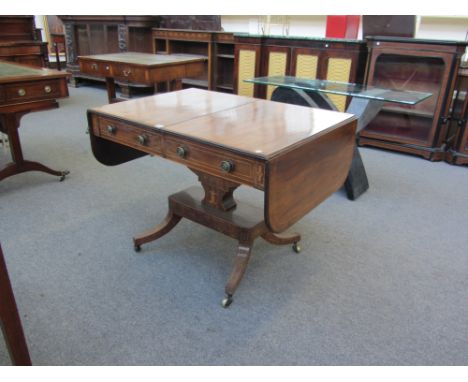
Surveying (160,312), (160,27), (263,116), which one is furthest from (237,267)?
(160,27)

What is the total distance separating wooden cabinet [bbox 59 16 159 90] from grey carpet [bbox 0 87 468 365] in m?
3.02

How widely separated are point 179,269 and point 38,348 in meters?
0.64

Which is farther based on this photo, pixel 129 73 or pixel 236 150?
pixel 129 73

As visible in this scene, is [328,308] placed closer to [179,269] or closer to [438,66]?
[179,269]

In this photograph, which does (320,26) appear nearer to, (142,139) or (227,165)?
(142,139)

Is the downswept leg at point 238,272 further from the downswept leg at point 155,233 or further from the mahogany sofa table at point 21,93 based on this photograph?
the mahogany sofa table at point 21,93

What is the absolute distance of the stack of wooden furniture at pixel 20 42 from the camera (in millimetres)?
4383

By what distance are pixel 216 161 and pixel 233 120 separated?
0.95 feet

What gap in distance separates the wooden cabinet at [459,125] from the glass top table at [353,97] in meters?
0.98

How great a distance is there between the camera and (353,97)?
7.95ft

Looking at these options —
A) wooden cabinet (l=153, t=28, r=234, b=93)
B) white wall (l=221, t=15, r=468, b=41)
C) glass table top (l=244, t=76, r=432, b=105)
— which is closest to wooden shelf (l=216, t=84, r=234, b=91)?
wooden cabinet (l=153, t=28, r=234, b=93)

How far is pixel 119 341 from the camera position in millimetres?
1368

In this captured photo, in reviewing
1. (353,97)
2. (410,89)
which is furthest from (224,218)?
(410,89)

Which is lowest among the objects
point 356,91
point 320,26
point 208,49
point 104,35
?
point 356,91
